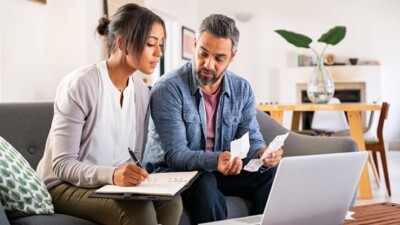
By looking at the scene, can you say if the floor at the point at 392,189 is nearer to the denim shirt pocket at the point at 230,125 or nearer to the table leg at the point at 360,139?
the table leg at the point at 360,139

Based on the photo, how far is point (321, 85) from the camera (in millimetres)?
4832

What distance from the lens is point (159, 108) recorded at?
227 cm

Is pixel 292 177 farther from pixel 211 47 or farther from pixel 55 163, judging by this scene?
pixel 211 47

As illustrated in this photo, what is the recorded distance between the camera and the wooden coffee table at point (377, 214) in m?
1.68

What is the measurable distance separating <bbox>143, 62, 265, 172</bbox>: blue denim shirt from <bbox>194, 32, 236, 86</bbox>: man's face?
0.06 m

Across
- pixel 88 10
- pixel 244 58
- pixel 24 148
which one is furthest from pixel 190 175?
pixel 244 58

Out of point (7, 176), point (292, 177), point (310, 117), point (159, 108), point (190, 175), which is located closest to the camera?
point (292, 177)

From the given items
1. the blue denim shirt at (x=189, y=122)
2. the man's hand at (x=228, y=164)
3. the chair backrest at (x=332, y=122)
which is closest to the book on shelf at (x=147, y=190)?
the man's hand at (x=228, y=164)

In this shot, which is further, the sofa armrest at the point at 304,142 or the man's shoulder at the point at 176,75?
the sofa armrest at the point at 304,142

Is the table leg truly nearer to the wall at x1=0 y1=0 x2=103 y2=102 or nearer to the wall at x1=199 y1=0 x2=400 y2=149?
the wall at x1=0 y1=0 x2=103 y2=102

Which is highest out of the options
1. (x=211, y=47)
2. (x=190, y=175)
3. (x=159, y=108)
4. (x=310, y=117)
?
(x=211, y=47)

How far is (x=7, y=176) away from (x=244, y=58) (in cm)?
785

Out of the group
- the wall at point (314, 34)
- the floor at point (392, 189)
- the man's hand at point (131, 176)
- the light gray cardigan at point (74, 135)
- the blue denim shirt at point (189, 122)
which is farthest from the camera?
the wall at point (314, 34)

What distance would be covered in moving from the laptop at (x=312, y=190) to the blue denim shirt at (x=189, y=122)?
57 cm
